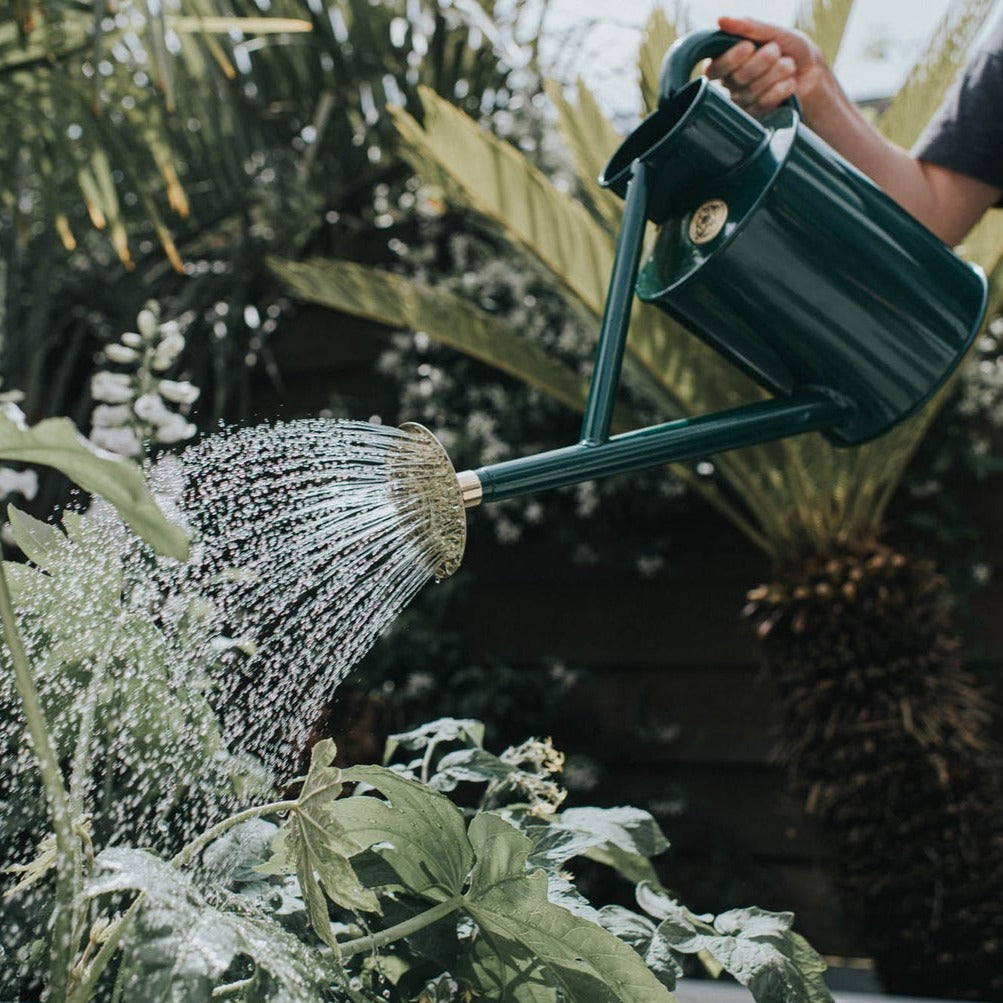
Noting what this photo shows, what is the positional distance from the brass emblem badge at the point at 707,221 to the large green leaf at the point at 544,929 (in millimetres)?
440

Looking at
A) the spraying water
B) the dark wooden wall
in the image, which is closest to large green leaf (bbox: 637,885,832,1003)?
the spraying water

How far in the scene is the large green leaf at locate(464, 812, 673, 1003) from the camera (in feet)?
1.52

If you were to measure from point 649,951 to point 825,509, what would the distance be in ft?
5.02

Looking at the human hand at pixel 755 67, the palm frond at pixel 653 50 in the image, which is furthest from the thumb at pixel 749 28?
the palm frond at pixel 653 50

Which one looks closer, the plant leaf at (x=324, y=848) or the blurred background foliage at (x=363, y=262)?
the plant leaf at (x=324, y=848)

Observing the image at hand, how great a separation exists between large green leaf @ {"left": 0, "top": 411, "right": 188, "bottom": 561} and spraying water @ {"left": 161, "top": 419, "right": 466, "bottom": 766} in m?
0.22

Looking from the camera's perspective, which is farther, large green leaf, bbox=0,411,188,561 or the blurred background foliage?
the blurred background foliage

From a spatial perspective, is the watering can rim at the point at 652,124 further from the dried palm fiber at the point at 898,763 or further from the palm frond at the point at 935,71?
the palm frond at the point at 935,71

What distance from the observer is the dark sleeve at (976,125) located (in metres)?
0.97

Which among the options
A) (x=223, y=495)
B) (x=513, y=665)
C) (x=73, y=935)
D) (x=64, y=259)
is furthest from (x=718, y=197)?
(x=64, y=259)

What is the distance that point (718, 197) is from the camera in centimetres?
74

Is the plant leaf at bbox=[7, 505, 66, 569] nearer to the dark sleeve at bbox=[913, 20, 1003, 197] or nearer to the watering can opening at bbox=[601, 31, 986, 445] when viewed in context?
the watering can opening at bbox=[601, 31, 986, 445]

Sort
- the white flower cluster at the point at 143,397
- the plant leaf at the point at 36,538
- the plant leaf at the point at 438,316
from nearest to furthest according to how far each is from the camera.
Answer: the plant leaf at the point at 36,538 → the white flower cluster at the point at 143,397 → the plant leaf at the point at 438,316

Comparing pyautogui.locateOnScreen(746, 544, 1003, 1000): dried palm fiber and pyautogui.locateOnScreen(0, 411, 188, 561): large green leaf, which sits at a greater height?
pyautogui.locateOnScreen(0, 411, 188, 561): large green leaf
